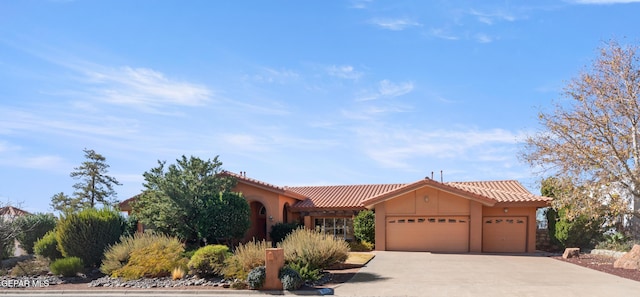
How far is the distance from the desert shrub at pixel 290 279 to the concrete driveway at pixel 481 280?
3.67ft

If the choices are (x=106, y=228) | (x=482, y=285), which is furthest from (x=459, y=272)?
(x=106, y=228)

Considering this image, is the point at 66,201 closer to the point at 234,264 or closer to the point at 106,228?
the point at 106,228

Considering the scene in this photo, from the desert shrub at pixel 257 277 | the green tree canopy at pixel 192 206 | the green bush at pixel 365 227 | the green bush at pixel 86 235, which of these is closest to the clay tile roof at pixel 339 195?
the green bush at pixel 365 227

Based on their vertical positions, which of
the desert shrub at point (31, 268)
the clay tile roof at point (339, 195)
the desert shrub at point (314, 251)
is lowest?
the desert shrub at point (31, 268)

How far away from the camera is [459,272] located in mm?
16125

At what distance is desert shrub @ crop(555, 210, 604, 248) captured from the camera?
2422 centimetres

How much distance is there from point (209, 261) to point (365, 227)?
12.9 m

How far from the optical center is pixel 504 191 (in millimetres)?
28234

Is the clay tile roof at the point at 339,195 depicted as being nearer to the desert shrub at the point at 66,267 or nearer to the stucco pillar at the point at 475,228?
the stucco pillar at the point at 475,228

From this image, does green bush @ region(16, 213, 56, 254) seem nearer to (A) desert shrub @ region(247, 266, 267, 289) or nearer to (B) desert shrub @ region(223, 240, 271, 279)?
(B) desert shrub @ region(223, 240, 271, 279)

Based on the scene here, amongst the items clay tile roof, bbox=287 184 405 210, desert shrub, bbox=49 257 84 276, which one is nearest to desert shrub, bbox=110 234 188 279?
desert shrub, bbox=49 257 84 276

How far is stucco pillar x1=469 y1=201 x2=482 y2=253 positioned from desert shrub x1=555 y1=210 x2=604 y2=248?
422 centimetres

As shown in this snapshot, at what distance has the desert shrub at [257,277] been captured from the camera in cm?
1303

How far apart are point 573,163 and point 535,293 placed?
11.0m
